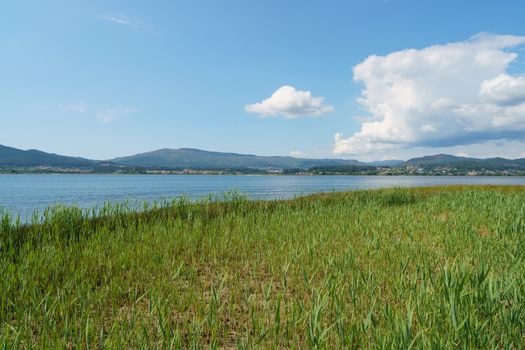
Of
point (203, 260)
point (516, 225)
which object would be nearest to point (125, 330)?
point (203, 260)

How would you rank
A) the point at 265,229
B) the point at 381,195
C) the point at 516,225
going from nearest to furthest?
the point at 516,225, the point at 265,229, the point at 381,195

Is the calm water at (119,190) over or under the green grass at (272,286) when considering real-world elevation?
under

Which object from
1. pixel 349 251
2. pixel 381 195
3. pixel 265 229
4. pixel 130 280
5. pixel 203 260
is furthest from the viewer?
pixel 381 195

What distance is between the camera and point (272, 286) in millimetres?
5867

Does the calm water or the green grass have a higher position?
the green grass

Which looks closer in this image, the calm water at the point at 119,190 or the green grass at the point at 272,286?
the green grass at the point at 272,286

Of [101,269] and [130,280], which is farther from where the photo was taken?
[101,269]

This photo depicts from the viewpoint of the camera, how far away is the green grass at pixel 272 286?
3656 millimetres

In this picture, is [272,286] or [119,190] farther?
[119,190]

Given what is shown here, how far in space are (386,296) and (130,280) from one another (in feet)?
16.2

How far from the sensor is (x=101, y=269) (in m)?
7.08

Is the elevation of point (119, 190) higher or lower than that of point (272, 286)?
lower

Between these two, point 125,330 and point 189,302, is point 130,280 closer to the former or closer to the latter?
point 189,302

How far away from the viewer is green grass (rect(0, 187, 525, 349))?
3656 millimetres
